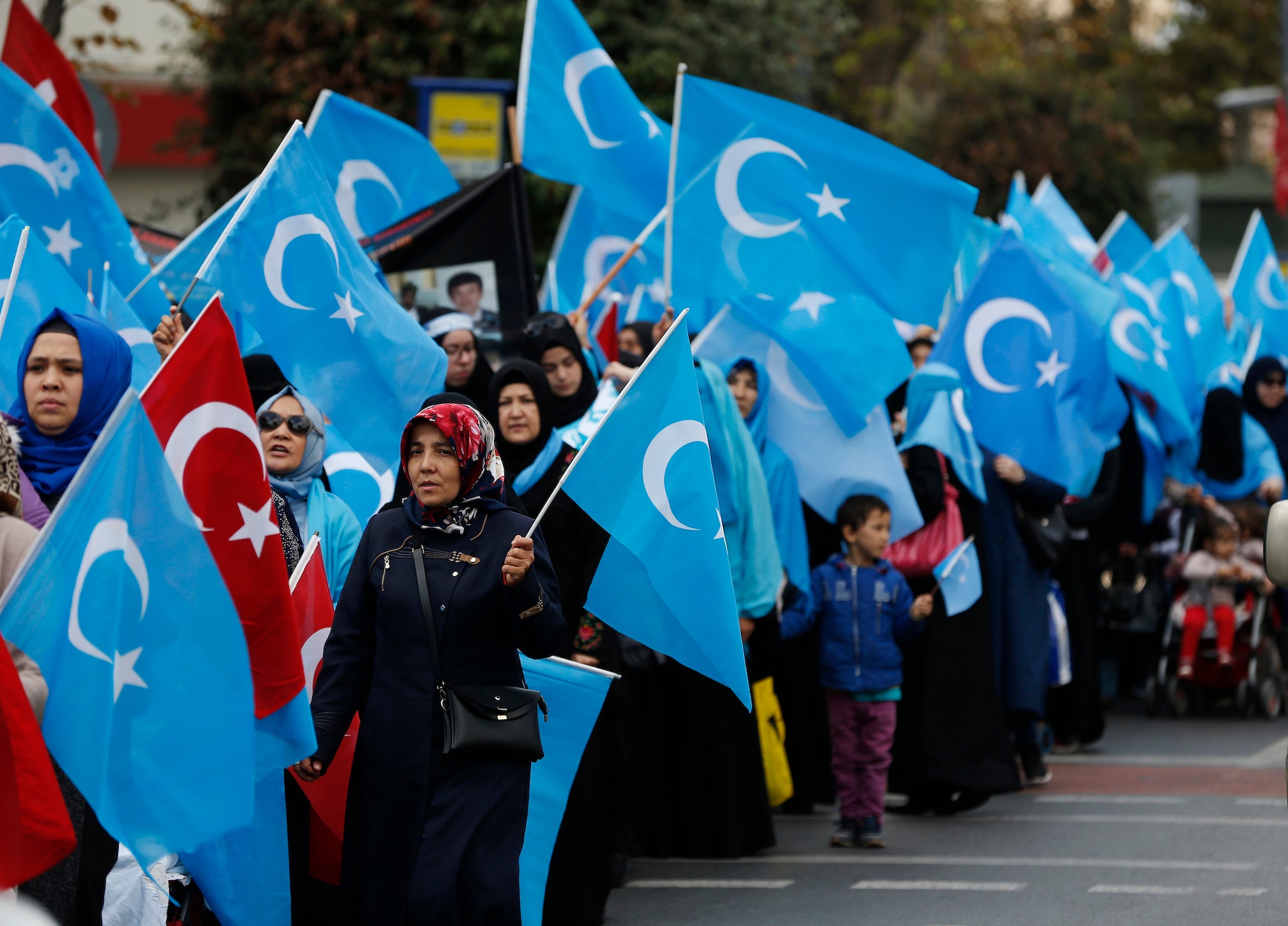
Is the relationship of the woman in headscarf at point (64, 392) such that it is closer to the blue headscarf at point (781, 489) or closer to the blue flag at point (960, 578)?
the blue headscarf at point (781, 489)

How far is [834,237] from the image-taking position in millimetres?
8711

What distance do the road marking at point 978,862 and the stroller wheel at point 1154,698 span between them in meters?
4.84

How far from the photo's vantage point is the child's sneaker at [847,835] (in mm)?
8695

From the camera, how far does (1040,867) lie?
27.0ft

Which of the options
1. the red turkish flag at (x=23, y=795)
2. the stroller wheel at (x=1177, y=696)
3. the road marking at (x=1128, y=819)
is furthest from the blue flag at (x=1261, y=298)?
the red turkish flag at (x=23, y=795)

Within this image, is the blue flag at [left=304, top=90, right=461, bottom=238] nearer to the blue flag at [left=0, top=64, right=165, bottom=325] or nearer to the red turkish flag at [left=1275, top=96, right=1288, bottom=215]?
the blue flag at [left=0, top=64, right=165, bottom=325]

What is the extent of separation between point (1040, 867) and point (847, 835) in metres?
0.92

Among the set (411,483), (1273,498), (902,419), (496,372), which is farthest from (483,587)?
(1273,498)

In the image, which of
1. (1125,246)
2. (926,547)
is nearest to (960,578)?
(926,547)

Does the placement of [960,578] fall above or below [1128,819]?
above

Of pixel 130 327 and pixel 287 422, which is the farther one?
pixel 130 327

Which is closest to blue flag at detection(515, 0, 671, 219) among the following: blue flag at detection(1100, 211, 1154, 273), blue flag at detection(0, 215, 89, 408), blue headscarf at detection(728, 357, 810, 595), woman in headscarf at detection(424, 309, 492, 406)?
woman in headscarf at detection(424, 309, 492, 406)

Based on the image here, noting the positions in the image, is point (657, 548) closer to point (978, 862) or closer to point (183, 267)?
point (978, 862)

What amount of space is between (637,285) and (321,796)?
681 cm
